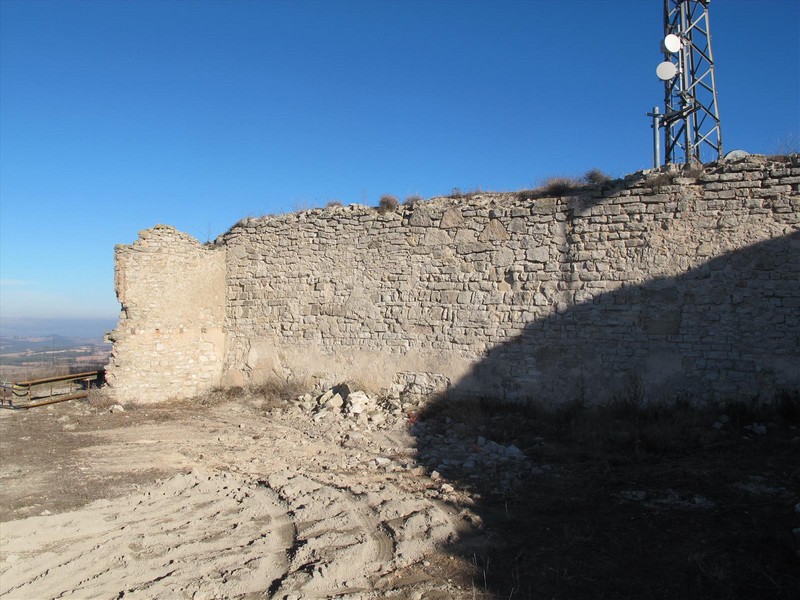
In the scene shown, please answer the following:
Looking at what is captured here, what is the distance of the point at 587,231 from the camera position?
824 centimetres

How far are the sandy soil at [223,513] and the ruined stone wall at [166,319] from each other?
156cm

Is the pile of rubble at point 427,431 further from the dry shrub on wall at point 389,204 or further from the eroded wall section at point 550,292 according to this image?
the dry shrub on wall at point 389,204

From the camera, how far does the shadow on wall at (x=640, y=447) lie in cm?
392

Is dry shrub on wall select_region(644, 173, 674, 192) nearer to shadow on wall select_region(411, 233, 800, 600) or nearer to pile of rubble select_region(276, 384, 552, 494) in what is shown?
shadow on wall select_region(411, 233, 800, 600)

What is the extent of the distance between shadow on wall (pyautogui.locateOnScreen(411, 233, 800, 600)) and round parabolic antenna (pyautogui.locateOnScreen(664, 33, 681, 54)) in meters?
5.46

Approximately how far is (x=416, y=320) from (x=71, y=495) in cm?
541

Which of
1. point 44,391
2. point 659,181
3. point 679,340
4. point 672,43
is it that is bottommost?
point 44,391

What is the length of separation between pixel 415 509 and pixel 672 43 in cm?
1025

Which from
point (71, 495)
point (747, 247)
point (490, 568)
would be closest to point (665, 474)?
point (490, 568)

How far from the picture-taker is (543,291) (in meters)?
8.46

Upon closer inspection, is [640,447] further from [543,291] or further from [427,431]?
[427,431]

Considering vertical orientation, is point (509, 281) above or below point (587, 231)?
below

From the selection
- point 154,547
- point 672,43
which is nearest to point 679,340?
point 672,43

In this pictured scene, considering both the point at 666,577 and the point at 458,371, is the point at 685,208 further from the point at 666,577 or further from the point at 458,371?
the point at 666,577
